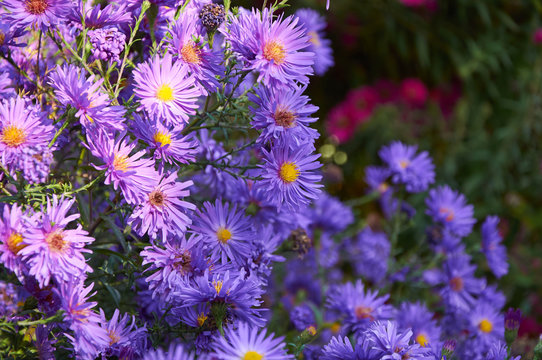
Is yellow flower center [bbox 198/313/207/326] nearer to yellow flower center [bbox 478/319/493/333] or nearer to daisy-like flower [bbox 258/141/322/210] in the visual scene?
daisy-like flower [bbox 258/141/322/210]

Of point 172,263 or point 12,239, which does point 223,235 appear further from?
point 12,239

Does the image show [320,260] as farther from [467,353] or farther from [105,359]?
[105,359]

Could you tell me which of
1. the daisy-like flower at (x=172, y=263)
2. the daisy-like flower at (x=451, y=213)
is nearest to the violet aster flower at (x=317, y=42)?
the daisy-like flower at (x=451, y=213)

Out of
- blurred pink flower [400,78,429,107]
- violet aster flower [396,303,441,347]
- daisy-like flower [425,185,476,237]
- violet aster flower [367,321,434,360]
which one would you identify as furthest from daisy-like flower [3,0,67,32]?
blurred pink flower [400,78,429,107]

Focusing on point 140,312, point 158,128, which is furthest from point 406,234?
point 158,128

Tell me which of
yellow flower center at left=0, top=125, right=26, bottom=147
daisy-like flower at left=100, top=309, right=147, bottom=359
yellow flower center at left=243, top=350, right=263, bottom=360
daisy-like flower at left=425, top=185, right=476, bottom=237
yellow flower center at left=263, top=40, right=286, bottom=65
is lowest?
yellow flower center at left=243, top=350, right=263, bottom=360

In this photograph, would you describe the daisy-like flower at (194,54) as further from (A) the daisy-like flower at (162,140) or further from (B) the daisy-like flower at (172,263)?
(B) the daisy-like flower at (172,263)
